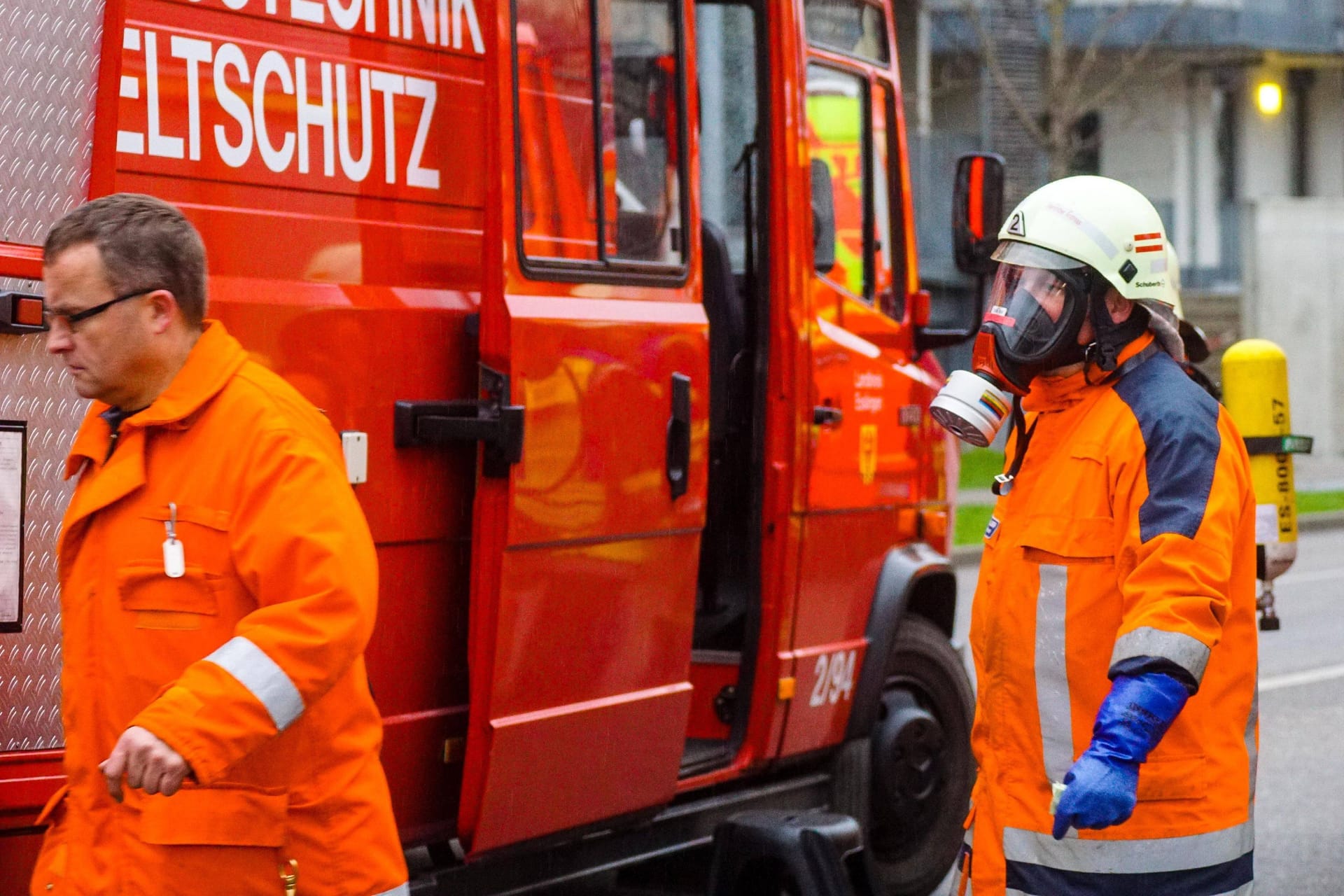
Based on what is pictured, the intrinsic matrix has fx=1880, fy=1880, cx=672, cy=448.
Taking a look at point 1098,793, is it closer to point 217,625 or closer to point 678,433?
point 217,625

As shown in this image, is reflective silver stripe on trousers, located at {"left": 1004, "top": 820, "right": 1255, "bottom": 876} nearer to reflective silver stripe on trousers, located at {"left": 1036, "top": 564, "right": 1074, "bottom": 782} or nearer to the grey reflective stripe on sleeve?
reflective silver stripe on trousers, located at {"left": 1036, "top": 564, "right": 1074, "bottom": 782}

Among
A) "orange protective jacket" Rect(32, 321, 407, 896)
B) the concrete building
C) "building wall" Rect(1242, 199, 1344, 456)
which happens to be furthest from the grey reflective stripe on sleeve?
"building wall" Rect(1242, 199, 1344, 456)

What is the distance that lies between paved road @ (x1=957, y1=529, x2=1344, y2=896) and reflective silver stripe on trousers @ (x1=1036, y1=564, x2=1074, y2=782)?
3.22 metres

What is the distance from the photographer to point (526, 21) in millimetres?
4352

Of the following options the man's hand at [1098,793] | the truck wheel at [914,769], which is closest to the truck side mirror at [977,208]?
the truck wheel at [914,769]

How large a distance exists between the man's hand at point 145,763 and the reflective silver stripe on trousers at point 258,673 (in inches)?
5.5

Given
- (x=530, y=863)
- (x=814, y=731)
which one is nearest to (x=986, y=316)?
(x=530, y=863)

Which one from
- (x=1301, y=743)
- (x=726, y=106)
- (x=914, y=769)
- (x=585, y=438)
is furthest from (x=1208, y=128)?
(x=585, y=438)

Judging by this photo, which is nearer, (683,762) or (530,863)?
(530,863)

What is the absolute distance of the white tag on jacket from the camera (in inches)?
110

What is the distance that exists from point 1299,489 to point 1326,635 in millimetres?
13223

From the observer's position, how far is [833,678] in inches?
223

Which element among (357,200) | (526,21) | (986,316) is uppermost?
(526,21)

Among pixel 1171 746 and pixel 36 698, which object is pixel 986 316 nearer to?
pixel 1171 746
